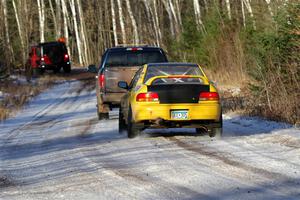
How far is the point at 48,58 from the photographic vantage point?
151ft

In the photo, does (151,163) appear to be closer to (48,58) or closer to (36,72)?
(36,72)

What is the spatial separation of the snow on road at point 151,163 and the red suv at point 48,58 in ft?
92.1

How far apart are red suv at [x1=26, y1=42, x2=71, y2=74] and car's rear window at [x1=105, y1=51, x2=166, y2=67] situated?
26.6 m

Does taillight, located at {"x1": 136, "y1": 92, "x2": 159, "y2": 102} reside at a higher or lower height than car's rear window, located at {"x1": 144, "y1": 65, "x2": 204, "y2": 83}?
lower

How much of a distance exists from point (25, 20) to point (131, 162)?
5184 cm

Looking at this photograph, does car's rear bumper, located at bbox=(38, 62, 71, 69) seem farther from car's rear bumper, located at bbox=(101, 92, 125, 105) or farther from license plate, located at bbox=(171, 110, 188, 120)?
license plate, located at bbox=(171, 110, 188, 120)

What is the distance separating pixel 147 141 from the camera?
44.7 ft

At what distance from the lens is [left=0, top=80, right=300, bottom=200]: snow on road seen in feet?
27.8

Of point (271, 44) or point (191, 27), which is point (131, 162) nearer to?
point (271, 44)

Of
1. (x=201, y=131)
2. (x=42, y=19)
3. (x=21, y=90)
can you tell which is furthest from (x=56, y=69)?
(x=201, y=131)

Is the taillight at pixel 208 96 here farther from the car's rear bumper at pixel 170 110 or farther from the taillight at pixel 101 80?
the taillight at pixel 101 80

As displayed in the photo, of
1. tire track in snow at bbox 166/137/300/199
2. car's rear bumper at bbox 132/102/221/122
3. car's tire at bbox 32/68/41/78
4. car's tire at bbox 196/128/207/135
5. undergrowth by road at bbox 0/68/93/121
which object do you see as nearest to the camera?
tire track in snow at bbox 166/137/300/199

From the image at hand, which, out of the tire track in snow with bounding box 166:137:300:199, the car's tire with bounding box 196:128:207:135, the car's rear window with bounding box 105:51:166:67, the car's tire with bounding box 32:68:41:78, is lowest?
the car's tire with bounding box 32:68:41:78

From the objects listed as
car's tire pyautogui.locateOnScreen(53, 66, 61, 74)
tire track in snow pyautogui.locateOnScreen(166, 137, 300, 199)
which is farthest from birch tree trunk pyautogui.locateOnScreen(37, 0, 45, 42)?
tire track in snow pyautogui.locateOnScreen(166, 137, 300, 199)
